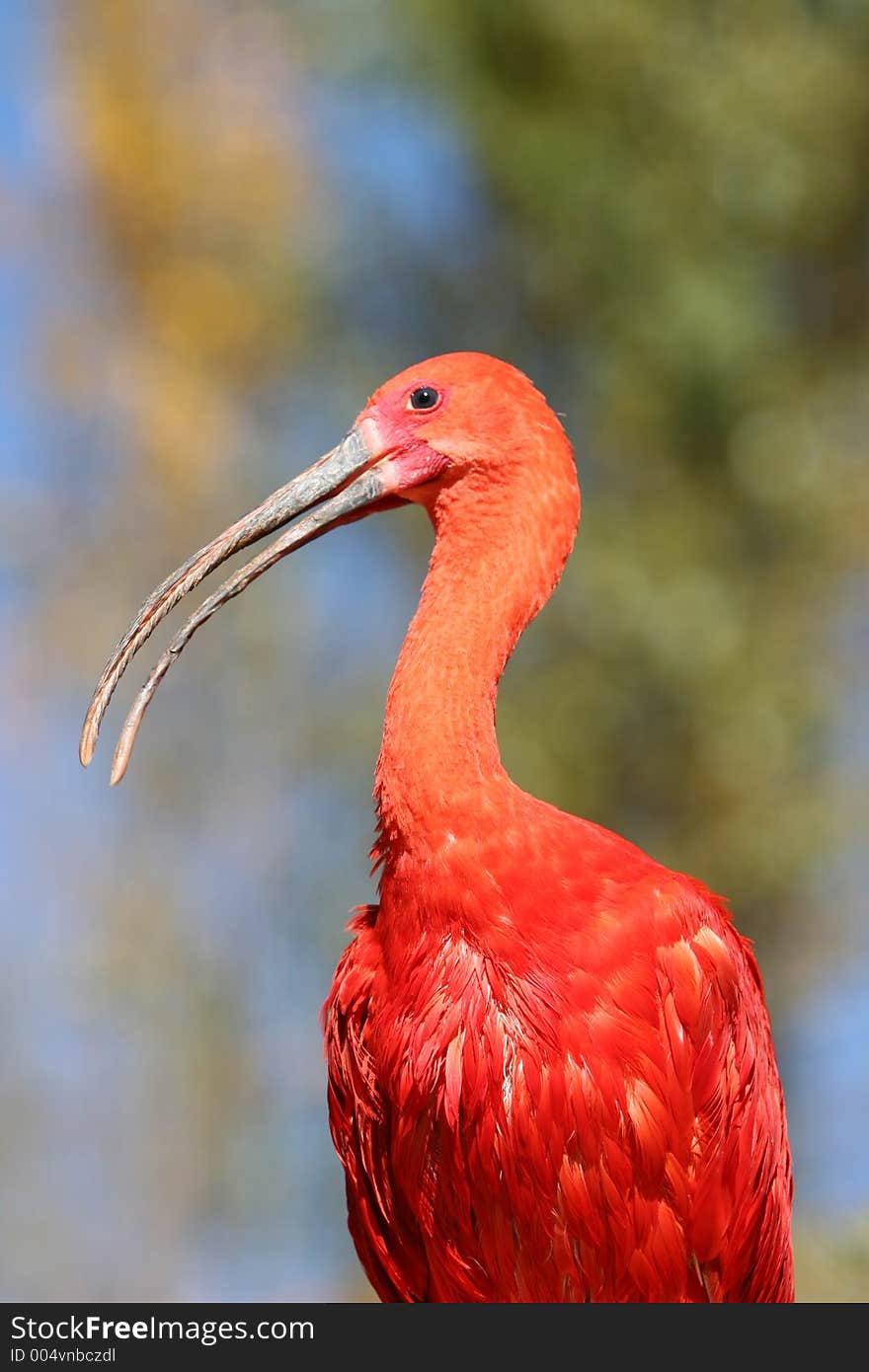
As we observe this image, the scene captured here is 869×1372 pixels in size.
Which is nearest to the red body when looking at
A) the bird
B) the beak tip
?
the bird

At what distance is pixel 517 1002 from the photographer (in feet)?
8.87

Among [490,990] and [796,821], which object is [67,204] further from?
[490,990]

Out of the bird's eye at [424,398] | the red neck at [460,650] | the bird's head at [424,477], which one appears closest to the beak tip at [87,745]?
the bird's head at [424,477]

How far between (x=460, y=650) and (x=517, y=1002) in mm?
640

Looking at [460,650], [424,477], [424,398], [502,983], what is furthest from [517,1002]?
[424,398]

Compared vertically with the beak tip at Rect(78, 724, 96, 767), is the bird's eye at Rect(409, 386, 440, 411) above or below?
above

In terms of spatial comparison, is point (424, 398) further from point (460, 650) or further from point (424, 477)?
point (460, 650)

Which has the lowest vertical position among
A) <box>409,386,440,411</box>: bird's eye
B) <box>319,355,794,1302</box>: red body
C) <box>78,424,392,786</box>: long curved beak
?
<box>319,355,794,1302</box>: red body

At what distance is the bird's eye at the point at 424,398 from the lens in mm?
2977

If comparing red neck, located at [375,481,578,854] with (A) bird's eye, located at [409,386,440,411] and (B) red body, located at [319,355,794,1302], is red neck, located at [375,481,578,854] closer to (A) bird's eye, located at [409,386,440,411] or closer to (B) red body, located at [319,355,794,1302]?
(B) red body, located at [319,355,794,1302]

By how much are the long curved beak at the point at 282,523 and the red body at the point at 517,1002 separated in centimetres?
9

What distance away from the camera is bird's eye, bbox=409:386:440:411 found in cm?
298

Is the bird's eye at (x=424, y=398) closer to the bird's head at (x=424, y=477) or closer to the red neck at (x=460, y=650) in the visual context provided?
the bird's head at (x=424, y=477)

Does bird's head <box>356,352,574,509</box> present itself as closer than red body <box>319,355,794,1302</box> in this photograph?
No
